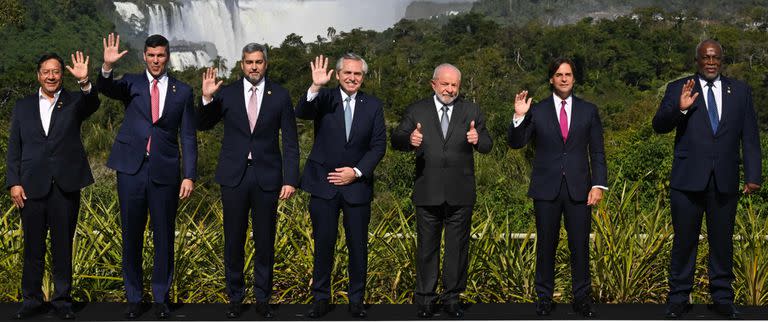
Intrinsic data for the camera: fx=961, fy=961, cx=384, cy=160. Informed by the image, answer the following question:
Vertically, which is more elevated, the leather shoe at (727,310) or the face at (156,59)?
the face at (156,59)

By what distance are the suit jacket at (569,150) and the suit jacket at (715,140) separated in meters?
0.33

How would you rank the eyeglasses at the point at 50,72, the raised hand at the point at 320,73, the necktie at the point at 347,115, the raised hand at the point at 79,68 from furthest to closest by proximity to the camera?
the necktie at the point at 347,115
the eyeglasses at the point at 50,72
the raised hand at the point at 320,73
the raised hand at the point at 79,68

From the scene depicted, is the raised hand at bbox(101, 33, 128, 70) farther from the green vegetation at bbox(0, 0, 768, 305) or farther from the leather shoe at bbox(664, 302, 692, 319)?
the leather shoe at bbox(664, 302, 692, 319)

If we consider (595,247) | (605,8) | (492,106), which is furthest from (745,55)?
(605,8)

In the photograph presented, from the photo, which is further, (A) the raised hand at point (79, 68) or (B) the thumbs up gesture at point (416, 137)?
(B) the thumbs up gesture at point (416, 137)

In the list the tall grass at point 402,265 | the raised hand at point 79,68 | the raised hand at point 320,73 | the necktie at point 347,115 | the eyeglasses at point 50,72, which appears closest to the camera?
the raised hand at point 79,68

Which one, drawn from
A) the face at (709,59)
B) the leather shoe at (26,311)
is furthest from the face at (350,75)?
the leather shoe at (26,311)

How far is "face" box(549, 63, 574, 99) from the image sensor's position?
473 centimetres

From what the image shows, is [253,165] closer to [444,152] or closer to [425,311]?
[444,152]

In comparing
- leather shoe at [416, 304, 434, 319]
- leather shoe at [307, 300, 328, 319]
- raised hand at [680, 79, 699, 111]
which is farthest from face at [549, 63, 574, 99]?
leather shoe at [307, 300, 328, 319]

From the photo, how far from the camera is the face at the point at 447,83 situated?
4703mm

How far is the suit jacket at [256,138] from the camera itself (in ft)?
15.5

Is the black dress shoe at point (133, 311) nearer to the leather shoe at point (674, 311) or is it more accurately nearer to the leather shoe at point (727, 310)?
the leather shoe at point (674, 311)

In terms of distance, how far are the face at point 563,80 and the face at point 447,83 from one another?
48 cm
